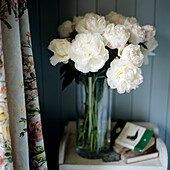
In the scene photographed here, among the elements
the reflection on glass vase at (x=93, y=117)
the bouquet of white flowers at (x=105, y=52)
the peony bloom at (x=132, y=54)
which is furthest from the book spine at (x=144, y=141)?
the peony bloom at (x=132, y=54)

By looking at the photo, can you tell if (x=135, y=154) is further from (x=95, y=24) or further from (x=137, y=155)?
(x=95, y=24)

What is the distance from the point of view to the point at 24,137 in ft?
2.95

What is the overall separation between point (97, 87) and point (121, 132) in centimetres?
41

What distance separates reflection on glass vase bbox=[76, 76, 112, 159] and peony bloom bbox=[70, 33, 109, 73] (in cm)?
18

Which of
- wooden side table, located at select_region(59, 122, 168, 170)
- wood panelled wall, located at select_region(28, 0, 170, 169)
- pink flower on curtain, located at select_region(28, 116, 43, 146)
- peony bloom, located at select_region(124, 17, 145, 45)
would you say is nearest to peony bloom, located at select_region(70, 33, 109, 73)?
peony bloom, located at select_region(124, 17, 145, 45)

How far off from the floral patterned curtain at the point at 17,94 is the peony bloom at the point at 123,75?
331 millimetres

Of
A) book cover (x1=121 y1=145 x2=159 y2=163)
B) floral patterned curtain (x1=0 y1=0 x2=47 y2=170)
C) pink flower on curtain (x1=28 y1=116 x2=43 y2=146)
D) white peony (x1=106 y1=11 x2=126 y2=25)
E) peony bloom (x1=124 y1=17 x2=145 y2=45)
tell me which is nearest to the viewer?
floral patterned curtain (x1=0 y1=0 x2=47 y2=170)

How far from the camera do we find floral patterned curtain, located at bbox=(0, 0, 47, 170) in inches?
30.5

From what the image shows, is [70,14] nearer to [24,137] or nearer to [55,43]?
[55,43]

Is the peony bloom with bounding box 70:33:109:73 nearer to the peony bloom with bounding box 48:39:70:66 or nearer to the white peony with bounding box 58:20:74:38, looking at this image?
the peony bloom with bounding box 48:39:70:66

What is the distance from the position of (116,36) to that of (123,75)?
0.17 meters

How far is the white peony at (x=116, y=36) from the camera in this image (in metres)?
1.04

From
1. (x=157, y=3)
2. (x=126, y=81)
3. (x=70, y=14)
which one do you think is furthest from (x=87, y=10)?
(x=126, y=81)

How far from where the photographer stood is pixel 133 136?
144cm
